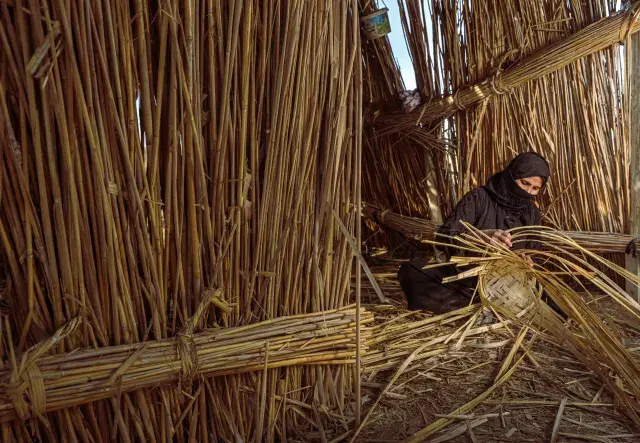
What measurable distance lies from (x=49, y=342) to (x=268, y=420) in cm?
51

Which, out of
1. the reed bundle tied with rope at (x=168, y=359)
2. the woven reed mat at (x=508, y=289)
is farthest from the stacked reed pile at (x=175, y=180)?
the woven reed mat at (x=508, y=289)

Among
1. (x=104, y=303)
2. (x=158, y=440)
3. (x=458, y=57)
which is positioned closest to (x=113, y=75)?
(x=104, y=303)

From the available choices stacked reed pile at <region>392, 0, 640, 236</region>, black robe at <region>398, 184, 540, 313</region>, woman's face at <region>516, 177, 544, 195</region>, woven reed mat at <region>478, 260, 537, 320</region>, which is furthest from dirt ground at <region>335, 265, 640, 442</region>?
stacked reed pile at <region>392, 0, 640, 236</region>

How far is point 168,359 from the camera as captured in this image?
113cm

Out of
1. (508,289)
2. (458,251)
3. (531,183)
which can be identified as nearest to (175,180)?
(508,289)

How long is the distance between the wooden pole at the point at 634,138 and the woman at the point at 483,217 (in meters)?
0.37

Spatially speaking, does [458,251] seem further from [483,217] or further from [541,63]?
[541,63]

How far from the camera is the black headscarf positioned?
105 inches

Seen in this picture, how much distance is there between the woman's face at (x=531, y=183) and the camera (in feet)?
8.89

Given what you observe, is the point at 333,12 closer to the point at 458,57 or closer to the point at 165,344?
the point at 165,344

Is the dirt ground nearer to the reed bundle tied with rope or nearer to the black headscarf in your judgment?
the reed bundle tied with rope

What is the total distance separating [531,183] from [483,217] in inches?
10.5

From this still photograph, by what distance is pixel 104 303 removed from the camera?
3.57 ft

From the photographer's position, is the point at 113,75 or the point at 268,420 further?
the point at 268,420
